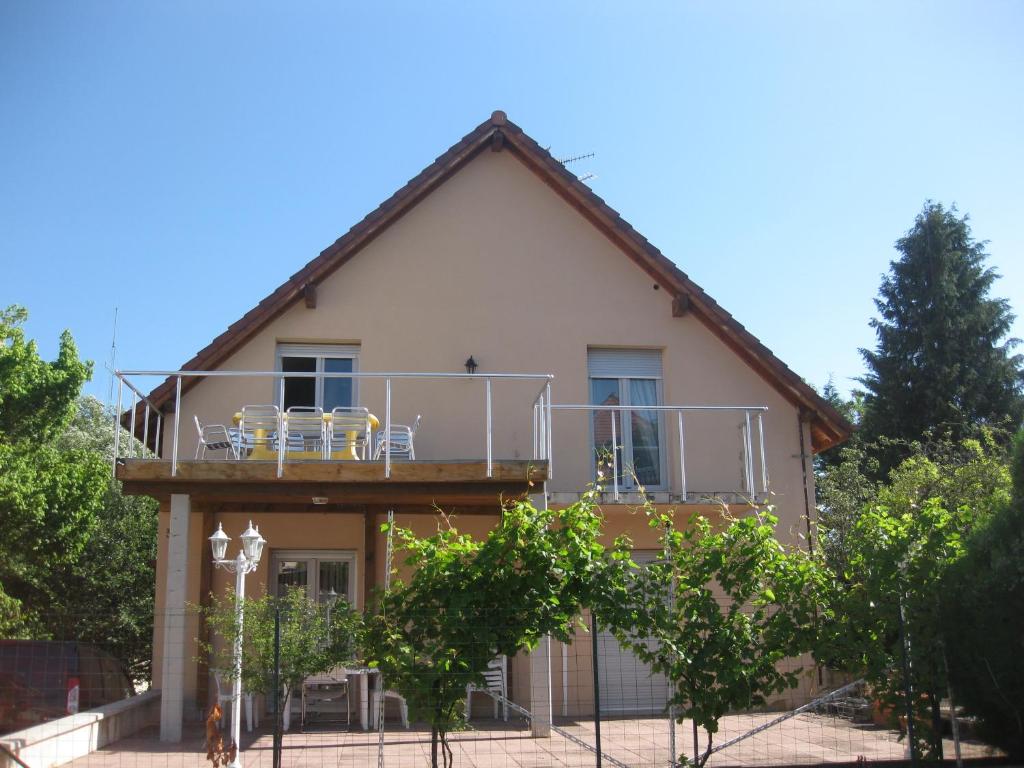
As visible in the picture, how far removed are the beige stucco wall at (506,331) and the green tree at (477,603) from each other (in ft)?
17.0

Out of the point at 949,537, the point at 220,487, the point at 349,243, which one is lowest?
the point at 949,537

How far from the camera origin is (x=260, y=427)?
1080cm

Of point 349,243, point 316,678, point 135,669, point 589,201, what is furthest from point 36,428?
point 589,201

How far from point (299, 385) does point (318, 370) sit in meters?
0.33

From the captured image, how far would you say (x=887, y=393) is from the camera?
80.7ft

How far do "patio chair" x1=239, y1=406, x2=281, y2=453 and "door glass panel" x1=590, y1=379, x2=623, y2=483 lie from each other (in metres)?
4.00

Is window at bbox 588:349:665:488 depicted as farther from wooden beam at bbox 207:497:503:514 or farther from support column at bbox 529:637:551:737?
support column at bbox 529:637:551:737

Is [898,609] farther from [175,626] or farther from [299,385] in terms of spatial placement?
[299,385]

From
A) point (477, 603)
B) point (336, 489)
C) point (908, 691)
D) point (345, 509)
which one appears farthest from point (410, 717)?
point (345, 509)

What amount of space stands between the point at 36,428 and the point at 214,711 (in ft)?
35.8

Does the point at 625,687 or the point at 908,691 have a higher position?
the point at 908,691

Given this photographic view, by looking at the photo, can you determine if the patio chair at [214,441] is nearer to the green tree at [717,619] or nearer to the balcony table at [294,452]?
the balcony table at [294,452]

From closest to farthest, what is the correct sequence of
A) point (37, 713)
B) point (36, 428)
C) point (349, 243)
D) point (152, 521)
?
point (37, 713) < point (349, 243) < point (36, 428) < point (152, 521)

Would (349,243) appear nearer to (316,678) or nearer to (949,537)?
(316,678)
